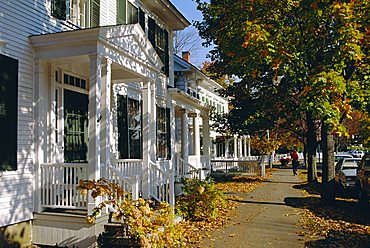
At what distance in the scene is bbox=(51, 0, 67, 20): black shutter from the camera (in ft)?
29.7

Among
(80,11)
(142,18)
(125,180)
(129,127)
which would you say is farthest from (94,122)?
(142,18)

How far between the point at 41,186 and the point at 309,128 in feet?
53.1

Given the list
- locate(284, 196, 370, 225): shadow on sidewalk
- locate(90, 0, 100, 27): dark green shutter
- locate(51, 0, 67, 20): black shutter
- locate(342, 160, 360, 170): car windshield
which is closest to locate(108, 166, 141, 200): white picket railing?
locate(51, 0, 67, 20): black shutter

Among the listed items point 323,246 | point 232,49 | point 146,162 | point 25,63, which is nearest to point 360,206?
point 323,246

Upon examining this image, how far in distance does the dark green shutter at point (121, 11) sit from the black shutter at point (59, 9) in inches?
117

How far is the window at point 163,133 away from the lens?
1500cm

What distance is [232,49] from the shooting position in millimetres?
13086

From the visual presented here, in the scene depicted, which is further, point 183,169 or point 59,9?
point 183,169

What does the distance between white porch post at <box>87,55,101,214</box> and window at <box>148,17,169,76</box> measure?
672 cm

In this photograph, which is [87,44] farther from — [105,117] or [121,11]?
[121,11]

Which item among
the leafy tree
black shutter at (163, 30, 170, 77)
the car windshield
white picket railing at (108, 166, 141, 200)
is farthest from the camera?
the car windshield

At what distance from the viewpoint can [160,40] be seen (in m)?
15.6

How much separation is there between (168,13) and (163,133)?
519 cm

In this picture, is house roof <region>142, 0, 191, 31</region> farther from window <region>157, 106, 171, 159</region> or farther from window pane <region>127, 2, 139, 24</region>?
window <region>157, 106, 171, 159</region>
